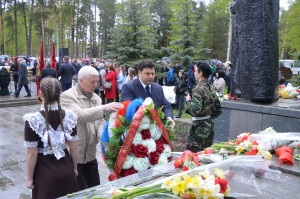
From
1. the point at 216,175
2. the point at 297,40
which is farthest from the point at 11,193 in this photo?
the point at 297,40

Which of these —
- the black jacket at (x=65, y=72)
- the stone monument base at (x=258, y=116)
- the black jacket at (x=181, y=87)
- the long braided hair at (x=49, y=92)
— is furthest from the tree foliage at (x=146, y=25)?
the long braided hair at (x=49, y=92)

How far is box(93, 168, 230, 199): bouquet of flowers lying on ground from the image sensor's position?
178cm

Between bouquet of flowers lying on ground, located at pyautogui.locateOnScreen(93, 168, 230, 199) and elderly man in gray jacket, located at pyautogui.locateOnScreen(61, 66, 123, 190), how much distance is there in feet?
4.17

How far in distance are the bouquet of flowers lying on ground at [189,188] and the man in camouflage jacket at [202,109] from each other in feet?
6.98

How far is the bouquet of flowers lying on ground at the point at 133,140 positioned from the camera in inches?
112

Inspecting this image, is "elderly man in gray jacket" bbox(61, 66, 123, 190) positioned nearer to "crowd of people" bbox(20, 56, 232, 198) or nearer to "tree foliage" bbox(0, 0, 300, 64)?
"crowd of people" bbox(20, 56, 232, 198)

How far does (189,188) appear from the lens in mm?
1803

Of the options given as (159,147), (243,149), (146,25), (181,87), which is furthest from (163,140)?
(146,25)

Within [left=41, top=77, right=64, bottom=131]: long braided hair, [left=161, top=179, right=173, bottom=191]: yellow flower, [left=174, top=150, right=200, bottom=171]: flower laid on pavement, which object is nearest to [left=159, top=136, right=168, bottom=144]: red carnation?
[left=174, top=150, right=200, bottom=171]: flower laid on pavement

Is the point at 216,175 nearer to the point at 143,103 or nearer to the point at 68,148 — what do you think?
the point at 143,103

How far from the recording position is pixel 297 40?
25609 mm

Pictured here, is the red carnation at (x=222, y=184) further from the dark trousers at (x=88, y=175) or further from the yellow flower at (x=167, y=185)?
the dark trousers at (x=88, y=175)

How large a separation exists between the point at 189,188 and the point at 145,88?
81.7 inches

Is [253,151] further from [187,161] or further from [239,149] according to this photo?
[187,161]
